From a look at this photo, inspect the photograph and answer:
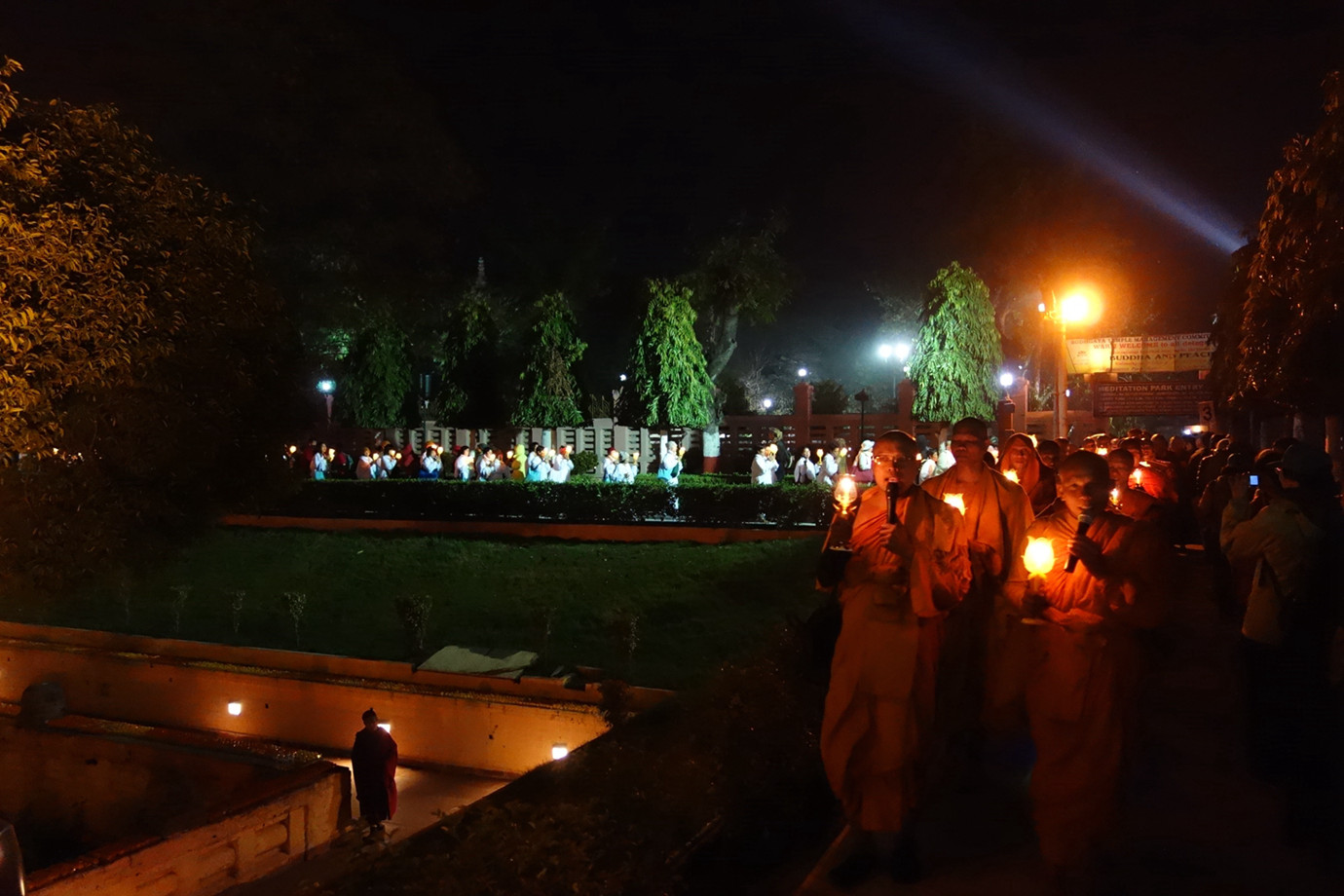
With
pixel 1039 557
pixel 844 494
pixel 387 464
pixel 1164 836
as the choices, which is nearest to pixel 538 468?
pixel 387 464

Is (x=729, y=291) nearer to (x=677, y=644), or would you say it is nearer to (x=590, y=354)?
(x=590, y=354)

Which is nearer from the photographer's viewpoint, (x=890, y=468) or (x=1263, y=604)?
(x=890, y=468)

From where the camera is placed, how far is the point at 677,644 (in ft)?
41.7

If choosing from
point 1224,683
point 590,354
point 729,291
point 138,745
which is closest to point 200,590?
point 138,745

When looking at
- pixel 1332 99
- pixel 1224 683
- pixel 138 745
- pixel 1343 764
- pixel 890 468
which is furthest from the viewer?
pixel 138 745

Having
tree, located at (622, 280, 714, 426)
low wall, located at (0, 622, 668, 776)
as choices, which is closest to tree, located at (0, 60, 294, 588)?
low wall, located at (0, 622, 668, 776)

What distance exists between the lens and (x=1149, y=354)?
17.7 m

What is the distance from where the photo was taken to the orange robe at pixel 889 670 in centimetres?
394

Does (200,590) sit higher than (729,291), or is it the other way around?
(729,291)

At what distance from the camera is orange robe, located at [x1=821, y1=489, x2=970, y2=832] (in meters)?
3.94

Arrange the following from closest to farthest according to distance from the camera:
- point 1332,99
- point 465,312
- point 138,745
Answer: point 1332,99 < point 138,745 < point 465,312

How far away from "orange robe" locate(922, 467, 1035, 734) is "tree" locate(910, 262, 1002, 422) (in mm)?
21094

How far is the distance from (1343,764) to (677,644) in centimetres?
810

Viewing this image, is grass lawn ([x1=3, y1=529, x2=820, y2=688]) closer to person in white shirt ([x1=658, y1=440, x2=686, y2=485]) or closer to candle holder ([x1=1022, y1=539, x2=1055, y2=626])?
person in white shirt ([x1=658, y1=440, x2=686, y2=485])
